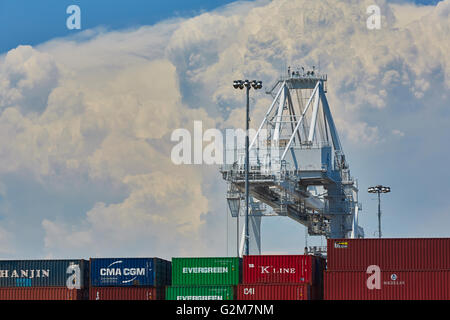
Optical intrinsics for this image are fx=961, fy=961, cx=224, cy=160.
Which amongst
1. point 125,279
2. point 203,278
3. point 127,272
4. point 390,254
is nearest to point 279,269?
point 203,278

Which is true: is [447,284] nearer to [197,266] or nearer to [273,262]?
[273,262]

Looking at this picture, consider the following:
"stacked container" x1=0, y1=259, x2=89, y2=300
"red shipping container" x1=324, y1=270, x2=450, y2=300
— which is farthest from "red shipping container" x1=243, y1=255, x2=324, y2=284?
"stacked container" x1=0, y1=259, x2=89, y2=300

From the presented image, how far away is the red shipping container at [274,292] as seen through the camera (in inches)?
2270

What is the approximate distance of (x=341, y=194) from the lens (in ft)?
338

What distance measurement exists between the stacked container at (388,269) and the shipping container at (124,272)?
36.2 feet

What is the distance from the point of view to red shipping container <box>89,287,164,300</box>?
60281 mm

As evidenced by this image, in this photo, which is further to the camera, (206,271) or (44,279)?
(44,279)

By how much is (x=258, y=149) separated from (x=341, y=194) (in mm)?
13229

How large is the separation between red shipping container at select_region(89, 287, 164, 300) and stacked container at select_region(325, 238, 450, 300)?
36.1 feet

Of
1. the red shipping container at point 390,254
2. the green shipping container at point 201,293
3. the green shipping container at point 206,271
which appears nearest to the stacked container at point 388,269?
the red shipping container at point 390,254

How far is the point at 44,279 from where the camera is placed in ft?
203

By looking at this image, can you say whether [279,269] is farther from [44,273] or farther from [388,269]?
[44,273]

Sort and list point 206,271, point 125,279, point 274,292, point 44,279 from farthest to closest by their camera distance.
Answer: point 44,279 → point 125,279 → point 206,271 → point 274,292

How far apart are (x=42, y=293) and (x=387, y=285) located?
21.8 metres
